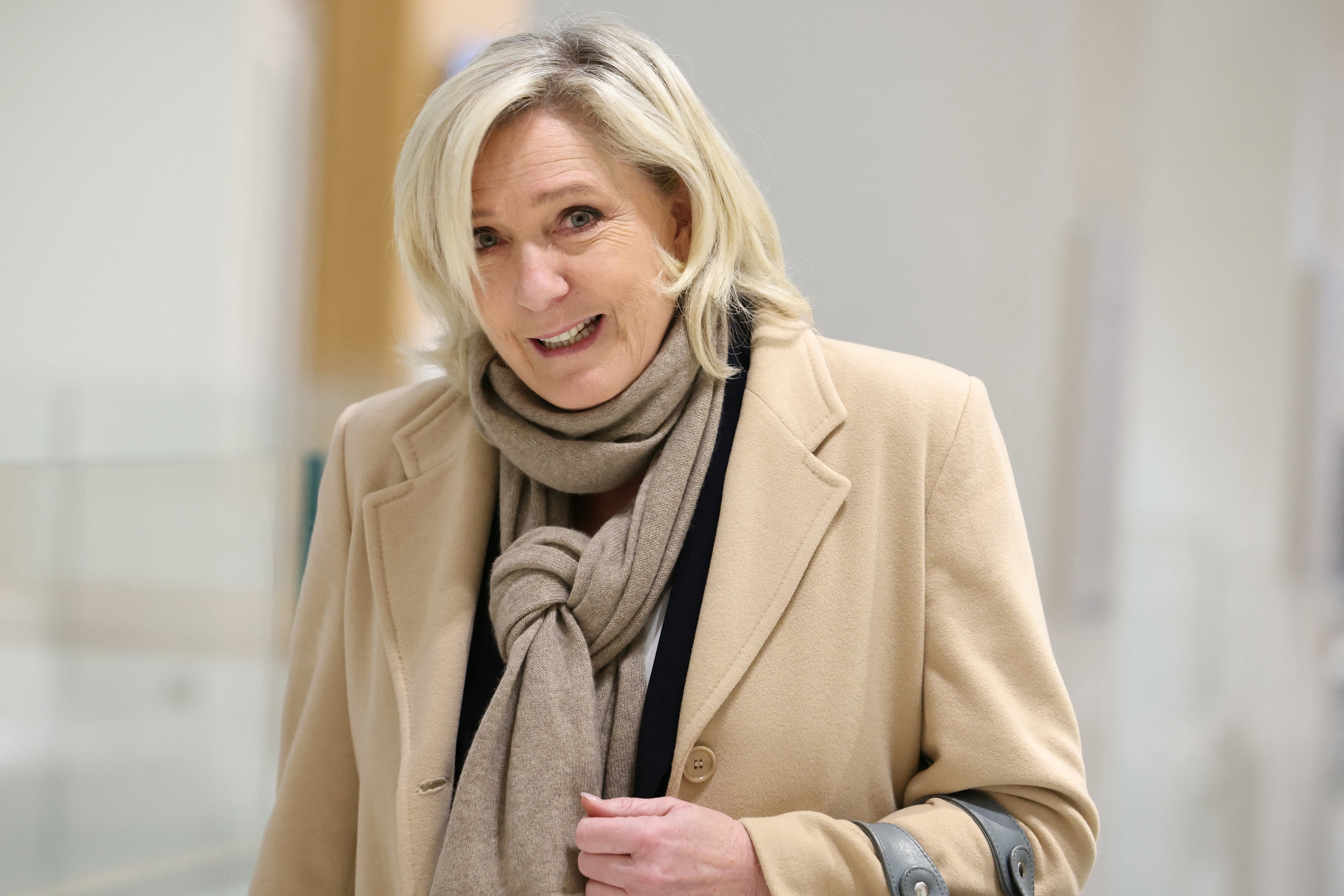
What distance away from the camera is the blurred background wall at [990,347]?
6.31 feet

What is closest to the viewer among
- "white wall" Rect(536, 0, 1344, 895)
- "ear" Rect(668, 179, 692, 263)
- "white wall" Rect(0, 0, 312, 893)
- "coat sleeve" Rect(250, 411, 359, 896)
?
"ear" Rect(668, 179, 692, 263)

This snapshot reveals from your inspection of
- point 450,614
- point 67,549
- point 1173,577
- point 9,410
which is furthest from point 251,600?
point 1173,577

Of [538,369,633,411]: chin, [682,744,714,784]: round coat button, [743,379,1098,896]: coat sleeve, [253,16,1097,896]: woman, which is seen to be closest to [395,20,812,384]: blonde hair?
[253,16,1097,896]: woman

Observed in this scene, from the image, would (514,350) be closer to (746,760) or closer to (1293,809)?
(746,760)

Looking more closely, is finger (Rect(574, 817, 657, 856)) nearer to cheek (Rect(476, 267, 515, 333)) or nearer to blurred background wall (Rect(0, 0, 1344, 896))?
cheek (Rect(476, 267, 515, 333))

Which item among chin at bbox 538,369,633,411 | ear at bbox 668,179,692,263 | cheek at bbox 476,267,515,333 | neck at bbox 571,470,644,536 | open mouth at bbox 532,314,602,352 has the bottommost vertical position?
neck at bbox 571,470,644,536

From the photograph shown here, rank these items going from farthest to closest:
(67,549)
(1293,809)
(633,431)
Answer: (67,549)
(1293,809)
(633,431)

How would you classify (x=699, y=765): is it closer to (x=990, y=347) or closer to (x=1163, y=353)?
(x=990, y=347)

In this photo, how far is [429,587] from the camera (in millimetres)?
1445

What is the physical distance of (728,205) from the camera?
139cm

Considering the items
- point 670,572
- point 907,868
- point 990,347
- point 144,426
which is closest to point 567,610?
point 670,572

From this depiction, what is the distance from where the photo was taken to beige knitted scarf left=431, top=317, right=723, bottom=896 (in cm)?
122

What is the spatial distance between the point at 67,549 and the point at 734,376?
5.06 ft

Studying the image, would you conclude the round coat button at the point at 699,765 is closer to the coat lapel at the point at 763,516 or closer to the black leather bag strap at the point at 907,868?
the coat lapel at the point at 763,516
